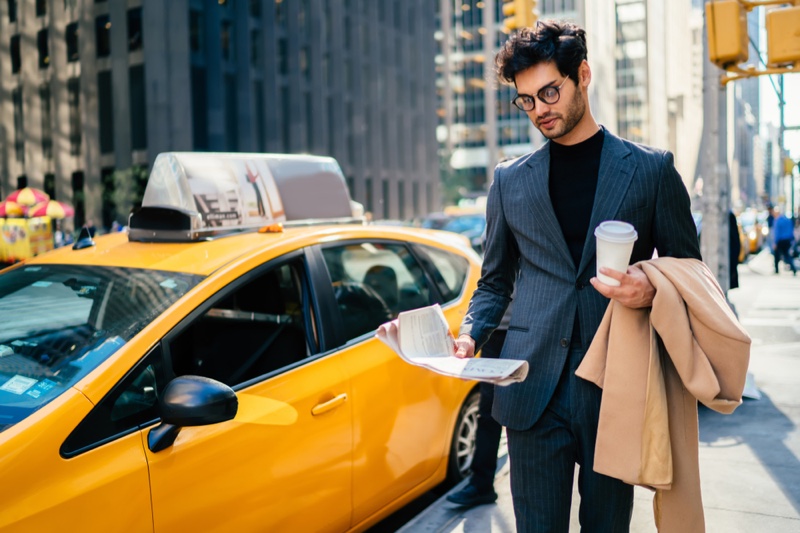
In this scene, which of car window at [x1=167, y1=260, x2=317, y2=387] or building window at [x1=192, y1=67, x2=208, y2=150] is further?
building window at [x1=192, y1=67, x2=208, y2=150]

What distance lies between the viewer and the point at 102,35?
39.6 m

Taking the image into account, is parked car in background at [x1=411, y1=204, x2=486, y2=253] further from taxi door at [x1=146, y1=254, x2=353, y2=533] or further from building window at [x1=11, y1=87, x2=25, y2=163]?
building window at [x1=11, y1=87, x2=25, y2=163]

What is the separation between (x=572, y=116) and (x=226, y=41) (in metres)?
42.1

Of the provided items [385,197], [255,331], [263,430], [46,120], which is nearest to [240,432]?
[263,430]

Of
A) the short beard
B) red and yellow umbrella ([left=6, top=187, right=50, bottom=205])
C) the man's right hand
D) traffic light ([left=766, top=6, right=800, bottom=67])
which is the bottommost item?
the man's right hand

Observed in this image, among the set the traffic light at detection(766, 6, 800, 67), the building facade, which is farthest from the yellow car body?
the building facade

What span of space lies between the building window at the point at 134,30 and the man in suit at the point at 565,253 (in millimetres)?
39094

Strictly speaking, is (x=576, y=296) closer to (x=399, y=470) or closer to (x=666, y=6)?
(x=399, y=470)

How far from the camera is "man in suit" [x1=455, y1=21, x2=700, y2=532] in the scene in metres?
2.17

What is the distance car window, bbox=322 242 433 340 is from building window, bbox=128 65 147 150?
3590 centimetres

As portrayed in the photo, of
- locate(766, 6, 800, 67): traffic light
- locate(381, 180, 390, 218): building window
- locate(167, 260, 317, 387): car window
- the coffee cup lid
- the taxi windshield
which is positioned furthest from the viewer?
locate(381, 180, 390, 218): building window

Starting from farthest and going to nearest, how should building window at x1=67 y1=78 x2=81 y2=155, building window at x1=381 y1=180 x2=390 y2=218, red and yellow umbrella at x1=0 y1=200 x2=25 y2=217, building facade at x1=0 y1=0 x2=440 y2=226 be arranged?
building window at x1=381 y1=180 x2=390 y2=218 → building window at x1=67 y1=78 x2=81 y2=155 → building facade at x1=0 y1=0 x2=440 y2=226 → red and yellow umbrella at x1=0 y1=200 x2=25 y2=217

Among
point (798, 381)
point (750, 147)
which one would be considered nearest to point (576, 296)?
point (798, 381)

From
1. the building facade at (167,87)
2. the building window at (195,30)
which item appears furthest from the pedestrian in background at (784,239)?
the building window at (195,30)
